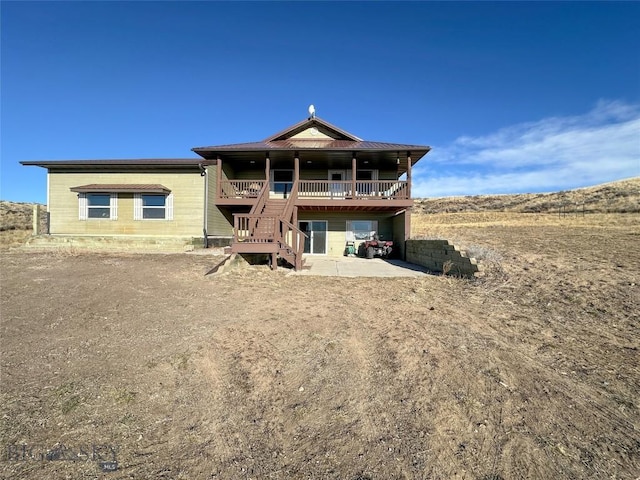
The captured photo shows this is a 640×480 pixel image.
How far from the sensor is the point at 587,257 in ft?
31.5

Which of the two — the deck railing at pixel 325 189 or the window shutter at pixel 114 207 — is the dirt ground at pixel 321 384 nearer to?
the deck railing at pixel 325 189

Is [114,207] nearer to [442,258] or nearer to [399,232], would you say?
[399,232]

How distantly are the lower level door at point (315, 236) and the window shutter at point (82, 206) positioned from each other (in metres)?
10.8

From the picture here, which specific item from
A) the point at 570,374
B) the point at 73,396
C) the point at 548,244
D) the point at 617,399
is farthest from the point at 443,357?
the point at 548,244

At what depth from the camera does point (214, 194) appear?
17.3 meters

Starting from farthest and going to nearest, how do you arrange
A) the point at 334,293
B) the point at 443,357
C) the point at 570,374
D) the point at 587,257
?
the point at 587,257
the point at 334,293
the point at 443,357
the point at 570,374

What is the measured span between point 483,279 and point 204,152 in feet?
44.2

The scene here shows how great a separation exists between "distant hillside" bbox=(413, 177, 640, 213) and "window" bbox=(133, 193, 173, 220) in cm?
3108

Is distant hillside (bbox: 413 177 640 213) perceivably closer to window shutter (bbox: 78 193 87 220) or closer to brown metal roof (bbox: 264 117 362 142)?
brown metal roof (bbox: 264 117 362 142)

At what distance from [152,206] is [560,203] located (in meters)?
38.2

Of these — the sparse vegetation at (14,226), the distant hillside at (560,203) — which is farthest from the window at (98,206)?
the distant hillside at (560,203)

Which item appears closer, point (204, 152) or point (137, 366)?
point (137, 366)

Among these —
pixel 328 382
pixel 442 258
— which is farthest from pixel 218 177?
pixel 328 382

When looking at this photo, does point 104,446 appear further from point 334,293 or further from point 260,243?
point 260,243
